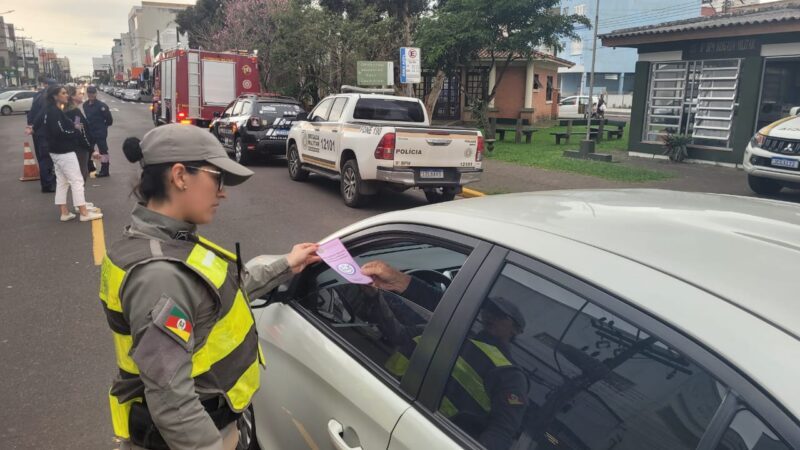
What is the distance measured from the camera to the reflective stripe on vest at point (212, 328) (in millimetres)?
1717

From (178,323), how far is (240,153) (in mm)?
13532

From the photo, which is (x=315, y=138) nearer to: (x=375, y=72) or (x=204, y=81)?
(x=375, y=72)

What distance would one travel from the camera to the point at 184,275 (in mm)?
1693

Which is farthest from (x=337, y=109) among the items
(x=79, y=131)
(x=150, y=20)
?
(x=150, y=20)

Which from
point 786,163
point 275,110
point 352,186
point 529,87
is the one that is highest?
point 529,87

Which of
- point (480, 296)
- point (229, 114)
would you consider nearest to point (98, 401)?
point (480, 296)

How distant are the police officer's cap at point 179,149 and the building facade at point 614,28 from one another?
159 ft

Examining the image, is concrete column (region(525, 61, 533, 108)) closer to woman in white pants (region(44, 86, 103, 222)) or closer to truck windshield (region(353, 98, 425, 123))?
truck windshield (region(353, 98, 425, 123))

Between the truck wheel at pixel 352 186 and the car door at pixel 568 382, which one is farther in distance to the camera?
the truck wheel at pixel 352 186

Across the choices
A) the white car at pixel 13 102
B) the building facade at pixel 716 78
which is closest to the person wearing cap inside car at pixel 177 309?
the building facade at pixel 716 78

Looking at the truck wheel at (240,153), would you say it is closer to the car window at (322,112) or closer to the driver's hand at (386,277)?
the car window at (322,112)

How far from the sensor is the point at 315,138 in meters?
11.3

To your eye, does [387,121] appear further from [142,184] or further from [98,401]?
[142,184]

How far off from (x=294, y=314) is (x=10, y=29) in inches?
5072
